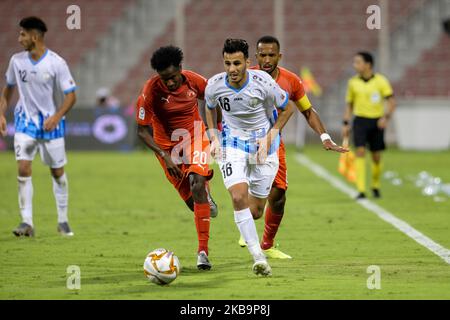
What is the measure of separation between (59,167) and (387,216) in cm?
442

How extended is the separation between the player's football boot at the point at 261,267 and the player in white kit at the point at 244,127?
0.07 m

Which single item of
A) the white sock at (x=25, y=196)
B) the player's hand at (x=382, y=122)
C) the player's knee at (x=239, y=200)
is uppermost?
the player's hand at (x=382, y=122)

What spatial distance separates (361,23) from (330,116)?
10.1 ft

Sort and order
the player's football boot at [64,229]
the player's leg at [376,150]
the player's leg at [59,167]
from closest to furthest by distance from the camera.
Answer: the player's leg at [59,167]
the player's football boot at [64,229]
the player's leg at [376,150]

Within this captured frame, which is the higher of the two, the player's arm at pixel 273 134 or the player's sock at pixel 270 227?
the player's arm at pixel 273 134

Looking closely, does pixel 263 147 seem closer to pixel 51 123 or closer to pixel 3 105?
pixel 51 123

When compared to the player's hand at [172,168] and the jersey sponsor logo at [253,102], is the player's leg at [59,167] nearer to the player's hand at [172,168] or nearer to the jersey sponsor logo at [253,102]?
the player's hand at [172,168]

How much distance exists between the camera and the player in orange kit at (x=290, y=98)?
32.2 feet

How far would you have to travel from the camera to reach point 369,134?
17094 millimetres

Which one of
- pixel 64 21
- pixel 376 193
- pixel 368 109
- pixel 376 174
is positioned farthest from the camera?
pixel 64 21

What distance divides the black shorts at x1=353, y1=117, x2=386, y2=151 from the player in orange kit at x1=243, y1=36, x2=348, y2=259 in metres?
6.74

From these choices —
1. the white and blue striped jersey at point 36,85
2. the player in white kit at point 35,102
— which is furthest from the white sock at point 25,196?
the white and blue striped jersey at point 36,85

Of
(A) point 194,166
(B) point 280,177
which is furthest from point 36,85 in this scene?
(B) point 280,177
